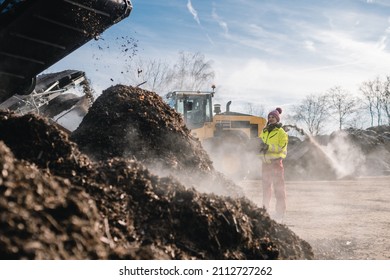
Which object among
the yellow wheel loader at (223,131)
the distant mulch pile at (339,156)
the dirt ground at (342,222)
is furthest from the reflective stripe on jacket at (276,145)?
the distant mulch pile at (339,156)

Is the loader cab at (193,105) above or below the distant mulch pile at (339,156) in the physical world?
above

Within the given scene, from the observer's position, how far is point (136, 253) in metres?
2.25

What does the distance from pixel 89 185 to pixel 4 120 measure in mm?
1042

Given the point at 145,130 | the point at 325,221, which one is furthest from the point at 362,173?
the point at 145,130

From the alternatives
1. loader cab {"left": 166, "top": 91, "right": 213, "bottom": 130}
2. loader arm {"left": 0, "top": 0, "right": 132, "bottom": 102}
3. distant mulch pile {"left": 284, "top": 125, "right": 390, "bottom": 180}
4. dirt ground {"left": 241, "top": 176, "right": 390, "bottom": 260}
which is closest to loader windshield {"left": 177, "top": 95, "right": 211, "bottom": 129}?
loader cab {"left": 166, "top": 91, "right": 213, "bottom": 130}

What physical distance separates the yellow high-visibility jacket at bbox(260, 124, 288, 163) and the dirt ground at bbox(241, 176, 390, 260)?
1.03 meters

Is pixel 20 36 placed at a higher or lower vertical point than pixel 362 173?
higher

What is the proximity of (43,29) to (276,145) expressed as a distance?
13.0 feet

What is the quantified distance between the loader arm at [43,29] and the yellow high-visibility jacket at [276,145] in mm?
3106

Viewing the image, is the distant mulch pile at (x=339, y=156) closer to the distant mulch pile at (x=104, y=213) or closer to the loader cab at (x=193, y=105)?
the loader cab at (x=193, y=105)

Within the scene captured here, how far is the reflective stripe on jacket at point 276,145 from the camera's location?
22.5 feet

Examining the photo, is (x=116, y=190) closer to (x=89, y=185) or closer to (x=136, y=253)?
(x=89, y=185)

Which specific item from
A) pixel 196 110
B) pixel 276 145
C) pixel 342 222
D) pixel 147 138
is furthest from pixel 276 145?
pixel 196 110
